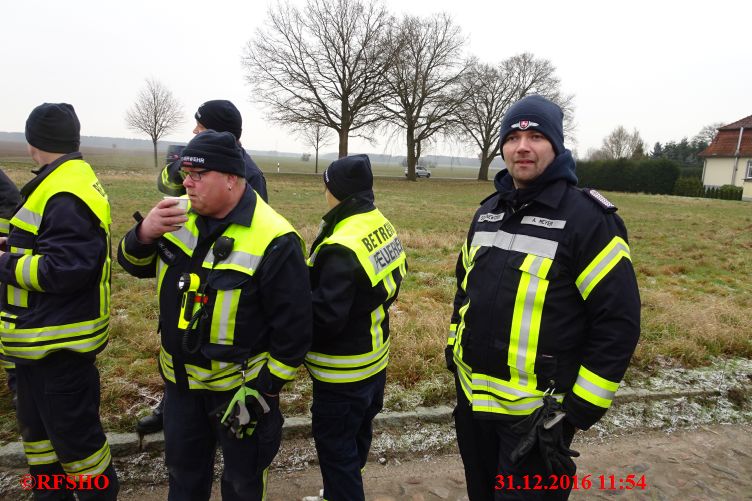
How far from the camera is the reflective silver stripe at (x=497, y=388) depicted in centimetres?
203

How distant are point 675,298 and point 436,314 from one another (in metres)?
3.91

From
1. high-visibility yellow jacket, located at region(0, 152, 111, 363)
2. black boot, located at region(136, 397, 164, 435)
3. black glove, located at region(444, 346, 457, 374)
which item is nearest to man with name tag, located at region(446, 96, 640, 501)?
black glove, located at region(444, 346, 457, 374)

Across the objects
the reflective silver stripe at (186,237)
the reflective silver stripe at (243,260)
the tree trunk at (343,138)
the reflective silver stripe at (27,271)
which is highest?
the tree trunk at (343,138)

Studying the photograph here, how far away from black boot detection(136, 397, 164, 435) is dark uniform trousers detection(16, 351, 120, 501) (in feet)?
2.30

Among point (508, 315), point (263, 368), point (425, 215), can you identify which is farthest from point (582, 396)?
point (425, 215)

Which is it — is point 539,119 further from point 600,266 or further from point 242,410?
point 242,410

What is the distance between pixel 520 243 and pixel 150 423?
113 inches

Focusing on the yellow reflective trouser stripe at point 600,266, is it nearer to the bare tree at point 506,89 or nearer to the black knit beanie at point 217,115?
the black knit beanie at point 217,115

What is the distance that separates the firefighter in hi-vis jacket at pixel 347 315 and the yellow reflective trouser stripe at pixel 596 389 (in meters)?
1.05

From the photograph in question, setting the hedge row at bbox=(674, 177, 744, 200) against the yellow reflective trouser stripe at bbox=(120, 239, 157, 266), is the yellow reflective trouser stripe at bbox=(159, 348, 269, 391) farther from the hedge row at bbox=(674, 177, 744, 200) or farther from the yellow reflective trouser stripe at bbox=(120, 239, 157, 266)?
the hedge row at bbox=(674, 177, 744, 200)

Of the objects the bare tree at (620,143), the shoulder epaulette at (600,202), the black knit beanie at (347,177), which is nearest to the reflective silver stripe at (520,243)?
the shoulder epaulette at (600,202)

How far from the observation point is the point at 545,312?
6.48 feet

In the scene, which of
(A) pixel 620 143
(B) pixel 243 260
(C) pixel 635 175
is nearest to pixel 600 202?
(B) pixel 243 260

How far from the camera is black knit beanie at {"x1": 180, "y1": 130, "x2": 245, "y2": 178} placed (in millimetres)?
2115
